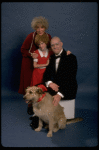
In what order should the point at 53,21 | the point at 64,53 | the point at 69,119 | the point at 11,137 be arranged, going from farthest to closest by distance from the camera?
the point at 53,21 < the point at 69,119 < the point at 64,53 < the point at 11,137

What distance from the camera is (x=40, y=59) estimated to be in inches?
108

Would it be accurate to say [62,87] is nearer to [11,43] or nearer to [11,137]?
[11,137]

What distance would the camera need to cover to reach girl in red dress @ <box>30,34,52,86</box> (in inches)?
105

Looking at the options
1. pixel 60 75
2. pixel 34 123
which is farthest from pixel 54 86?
pixel 34 123

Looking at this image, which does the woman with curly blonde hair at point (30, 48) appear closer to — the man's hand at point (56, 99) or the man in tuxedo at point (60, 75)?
the man in tuxedo at point (60, 75)

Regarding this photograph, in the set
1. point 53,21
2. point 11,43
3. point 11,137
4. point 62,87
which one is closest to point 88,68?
point 53,21

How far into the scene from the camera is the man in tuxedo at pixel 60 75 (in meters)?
2.60

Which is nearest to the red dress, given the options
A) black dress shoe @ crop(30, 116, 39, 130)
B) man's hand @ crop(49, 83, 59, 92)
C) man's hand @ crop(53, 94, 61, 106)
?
man's hand @ crop(49, 83, 59, 92)

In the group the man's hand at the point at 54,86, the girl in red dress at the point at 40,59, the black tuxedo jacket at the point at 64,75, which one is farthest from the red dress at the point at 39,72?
the man's hand at the point at 54,86

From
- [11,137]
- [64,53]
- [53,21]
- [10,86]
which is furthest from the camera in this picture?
[10,86]

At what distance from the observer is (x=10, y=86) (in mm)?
3896

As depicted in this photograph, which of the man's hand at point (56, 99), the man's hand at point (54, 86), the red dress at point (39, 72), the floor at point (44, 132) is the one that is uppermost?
the red dress at point (39, 72)

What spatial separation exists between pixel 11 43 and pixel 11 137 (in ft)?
Answer: 6.72

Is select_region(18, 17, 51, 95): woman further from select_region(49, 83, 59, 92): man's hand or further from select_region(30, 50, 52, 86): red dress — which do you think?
select_region(49, 83, 59, 92): man's hand
